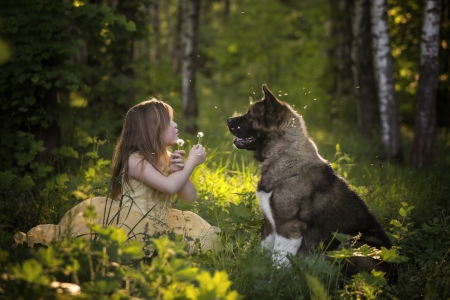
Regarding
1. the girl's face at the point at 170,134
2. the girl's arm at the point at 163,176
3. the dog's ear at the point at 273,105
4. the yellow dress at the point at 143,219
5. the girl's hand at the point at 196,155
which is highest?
the dog's ear at the point at 273,105

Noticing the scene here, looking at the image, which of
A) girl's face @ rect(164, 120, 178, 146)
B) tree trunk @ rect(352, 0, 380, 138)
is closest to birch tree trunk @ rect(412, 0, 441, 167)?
tree trunk @ rect(352, 0, 380, 138)

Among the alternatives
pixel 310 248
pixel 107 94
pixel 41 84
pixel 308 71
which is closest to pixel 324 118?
pixel 308 71

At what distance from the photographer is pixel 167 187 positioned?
457cm

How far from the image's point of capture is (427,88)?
8953 mm

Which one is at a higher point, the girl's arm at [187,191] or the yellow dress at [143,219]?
the girl's arm at [187,191]

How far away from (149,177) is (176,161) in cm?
28

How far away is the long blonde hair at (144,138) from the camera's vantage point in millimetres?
4688

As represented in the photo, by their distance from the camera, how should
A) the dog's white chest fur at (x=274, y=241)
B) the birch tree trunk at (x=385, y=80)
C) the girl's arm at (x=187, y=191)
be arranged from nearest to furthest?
1. the dog's white chest fur at (x=274, y=241)
2. the girl's arm at (x=187, y=191)
3. the birch tree trunk at (x=385, y=80)

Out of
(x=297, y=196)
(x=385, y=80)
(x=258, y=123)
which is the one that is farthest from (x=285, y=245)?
(x=385, y=80)

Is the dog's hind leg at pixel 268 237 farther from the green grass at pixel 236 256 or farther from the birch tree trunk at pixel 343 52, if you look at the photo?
the birch tree trunk at pixel 343 52

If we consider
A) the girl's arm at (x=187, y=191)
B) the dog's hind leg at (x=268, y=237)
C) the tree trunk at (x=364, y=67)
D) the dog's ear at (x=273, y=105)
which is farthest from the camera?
the tree trunk at (x=364, y=67)

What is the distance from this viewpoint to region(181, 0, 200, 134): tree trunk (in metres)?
12.7

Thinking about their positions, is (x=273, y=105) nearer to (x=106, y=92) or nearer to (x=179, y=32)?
(x=106, y=92)

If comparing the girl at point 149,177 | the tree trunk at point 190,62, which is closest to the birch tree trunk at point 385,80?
the tree trunk at point 190,62
